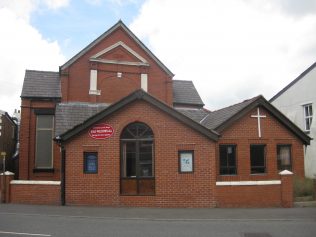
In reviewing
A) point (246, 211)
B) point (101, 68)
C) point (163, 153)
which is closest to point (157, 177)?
point (163, 153)

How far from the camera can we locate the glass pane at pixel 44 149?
25078 millimetres

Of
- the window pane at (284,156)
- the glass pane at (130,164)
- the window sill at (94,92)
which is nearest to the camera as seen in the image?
the glass pane at (130,164)

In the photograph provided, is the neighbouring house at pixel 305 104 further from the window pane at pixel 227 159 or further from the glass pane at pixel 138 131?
the glass pane at pixel 138 131

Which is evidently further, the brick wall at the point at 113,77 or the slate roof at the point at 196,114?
the brick wall at the point at 113,77

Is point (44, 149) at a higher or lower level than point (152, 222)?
higher

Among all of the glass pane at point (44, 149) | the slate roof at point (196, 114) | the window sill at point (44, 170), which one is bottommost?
the window sill at point (44, 170)

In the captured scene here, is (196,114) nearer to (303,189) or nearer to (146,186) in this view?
(303,189)

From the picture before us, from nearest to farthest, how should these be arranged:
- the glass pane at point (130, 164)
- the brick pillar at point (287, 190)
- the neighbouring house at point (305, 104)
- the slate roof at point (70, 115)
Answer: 1. the brick pillar at point (287, 190)
2. the glass pane at point (130, 164)
3. the slate roof at point (70, 115)
4. the neighbouring house at point (305, 104)

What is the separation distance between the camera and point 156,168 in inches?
691

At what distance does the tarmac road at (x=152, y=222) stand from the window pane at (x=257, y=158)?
5343mm

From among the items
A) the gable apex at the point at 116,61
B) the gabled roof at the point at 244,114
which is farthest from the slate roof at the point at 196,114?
the gable apex at the point at 116,61

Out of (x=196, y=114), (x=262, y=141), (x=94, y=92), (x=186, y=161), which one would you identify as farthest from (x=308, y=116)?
(x=94, y=92)

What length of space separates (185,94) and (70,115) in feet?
34.8

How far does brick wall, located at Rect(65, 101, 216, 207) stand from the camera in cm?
1734
